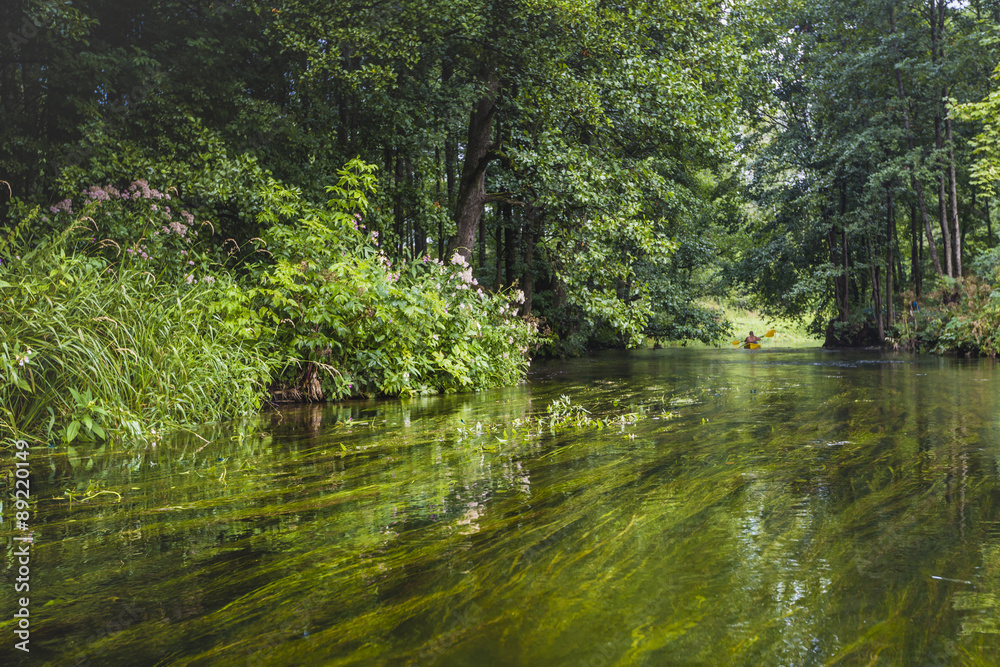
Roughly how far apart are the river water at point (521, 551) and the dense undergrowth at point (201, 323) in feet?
1.74

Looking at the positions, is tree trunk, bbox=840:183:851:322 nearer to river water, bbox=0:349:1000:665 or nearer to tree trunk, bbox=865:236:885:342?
tree trunk, bbox=865:236:885:342

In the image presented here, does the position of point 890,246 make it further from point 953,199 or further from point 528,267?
point 528,267

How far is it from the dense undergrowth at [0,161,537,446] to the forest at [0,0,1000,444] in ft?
0.09

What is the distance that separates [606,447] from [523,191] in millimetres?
7648

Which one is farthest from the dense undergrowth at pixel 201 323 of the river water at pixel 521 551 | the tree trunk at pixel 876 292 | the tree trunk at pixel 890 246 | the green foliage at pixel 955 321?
the tree trunk at pixel 876 292

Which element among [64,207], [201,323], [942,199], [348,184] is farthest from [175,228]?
[942,199]

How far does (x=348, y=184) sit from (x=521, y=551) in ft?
23.0

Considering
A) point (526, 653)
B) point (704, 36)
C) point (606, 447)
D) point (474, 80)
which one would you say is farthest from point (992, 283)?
point (526, 653)

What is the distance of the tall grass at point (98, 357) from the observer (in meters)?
3.75

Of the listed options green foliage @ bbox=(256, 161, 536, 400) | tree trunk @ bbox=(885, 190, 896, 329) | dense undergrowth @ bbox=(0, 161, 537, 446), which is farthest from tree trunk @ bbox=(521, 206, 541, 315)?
tree trunk @ bbox=(885, 190, 896, 329)

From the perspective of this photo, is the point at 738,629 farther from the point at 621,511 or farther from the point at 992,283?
the point at 992,283

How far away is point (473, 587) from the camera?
164 centimetres

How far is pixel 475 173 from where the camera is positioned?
1139 centimetres

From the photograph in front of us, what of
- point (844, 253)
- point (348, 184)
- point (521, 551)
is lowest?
point (521, 551)
